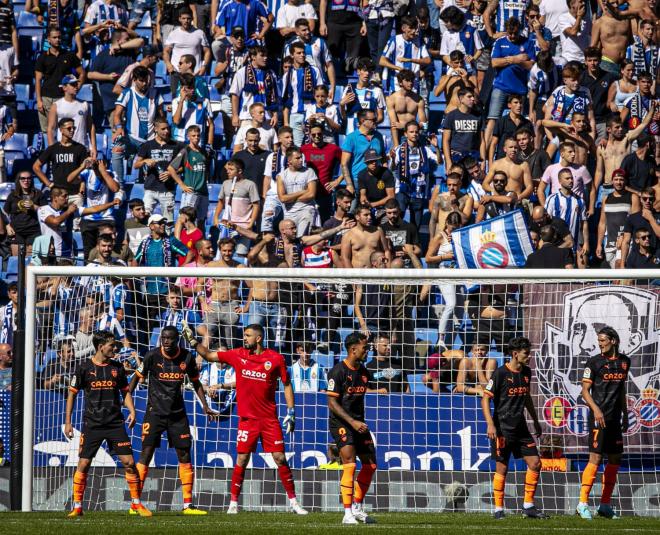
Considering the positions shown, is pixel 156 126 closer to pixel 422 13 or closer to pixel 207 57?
pixel 207 57

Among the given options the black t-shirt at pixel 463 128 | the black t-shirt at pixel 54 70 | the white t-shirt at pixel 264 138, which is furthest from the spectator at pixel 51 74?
the black t-shirt at pixel 463 128

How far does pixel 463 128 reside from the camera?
1709cm

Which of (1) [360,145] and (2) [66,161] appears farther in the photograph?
(2) [66,161]

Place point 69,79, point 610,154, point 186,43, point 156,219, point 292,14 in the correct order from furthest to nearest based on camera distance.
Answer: point 292,14, point 186,43, point 69,79, point 610,154, point 156,219

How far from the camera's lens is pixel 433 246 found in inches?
611

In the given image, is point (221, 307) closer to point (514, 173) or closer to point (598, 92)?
point (514, 173)

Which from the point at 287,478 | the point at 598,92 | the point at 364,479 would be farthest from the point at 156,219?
the point at 598,92

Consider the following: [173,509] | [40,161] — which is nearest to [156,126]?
[40,161]

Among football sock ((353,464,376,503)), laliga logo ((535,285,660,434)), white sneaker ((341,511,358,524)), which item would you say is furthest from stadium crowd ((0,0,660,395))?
white sneaker ((341,511,358,524))

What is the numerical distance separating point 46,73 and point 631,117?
8.85m

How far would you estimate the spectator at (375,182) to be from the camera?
53.5ft

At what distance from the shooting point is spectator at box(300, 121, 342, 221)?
1666 cm

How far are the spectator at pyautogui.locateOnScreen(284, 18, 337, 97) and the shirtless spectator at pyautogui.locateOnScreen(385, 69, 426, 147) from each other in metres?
0.98

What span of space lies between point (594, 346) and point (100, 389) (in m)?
5.45
